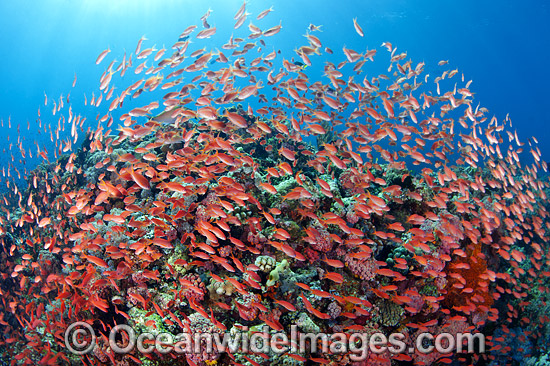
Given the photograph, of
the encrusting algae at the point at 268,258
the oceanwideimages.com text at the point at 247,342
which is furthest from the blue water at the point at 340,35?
the oceanwideimages.com text at the point at 247,342

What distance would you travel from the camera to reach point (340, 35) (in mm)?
63250

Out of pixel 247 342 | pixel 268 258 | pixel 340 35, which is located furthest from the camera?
pixel 340 35

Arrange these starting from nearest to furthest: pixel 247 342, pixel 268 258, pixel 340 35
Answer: pixel 247 342 < pixel 268 258 < pixel 340 35

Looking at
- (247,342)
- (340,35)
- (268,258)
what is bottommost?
(247,342)

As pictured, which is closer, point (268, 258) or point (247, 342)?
point (247, 342)

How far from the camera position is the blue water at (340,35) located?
47219mm

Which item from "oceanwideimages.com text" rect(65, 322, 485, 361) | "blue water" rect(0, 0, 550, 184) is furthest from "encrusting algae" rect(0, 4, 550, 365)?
"blue water" rect(0, 0, 550, 184)

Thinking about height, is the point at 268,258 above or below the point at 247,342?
above

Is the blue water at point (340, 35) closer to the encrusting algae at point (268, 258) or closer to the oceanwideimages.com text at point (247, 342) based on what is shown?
the encrusting algae at point (268, 258)

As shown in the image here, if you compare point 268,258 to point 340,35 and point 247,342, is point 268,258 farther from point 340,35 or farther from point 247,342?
point 340,35

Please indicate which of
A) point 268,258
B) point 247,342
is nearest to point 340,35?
point 268,258

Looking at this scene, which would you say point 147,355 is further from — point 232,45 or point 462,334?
point 232,45

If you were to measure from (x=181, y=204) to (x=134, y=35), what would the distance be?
393 ft

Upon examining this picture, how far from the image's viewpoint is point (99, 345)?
193 inches
